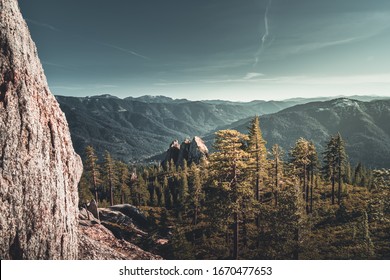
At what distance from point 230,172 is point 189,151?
99.8m

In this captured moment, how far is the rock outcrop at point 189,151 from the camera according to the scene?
4509 inches

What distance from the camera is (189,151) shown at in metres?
120

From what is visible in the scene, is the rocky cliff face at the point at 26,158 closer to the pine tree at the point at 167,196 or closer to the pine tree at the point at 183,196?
the pine tree at the point at 183,196

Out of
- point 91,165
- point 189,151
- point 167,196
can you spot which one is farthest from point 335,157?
point 189,151

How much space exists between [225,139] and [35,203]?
13871mm

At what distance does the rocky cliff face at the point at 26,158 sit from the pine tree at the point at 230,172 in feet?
38.1

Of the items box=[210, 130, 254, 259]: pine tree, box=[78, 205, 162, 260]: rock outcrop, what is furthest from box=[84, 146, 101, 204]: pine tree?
box=[210, 130, 254, 259]: pine tree

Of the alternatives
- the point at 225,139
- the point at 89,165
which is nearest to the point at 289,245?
the point at 225,139

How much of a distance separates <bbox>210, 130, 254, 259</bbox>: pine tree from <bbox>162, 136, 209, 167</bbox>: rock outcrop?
284 feet

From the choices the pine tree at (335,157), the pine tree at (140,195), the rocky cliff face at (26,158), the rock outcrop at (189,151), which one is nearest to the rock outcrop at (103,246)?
the rocky cliff face at (26,158)

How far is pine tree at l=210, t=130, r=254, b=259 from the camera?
20062 mm

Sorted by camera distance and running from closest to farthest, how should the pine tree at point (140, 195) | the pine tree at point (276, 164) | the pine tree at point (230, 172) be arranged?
1. the pine tree at point (230, 172)
2. the pine tree at point (276, 164)
3. the pine tree at point (140, 195)

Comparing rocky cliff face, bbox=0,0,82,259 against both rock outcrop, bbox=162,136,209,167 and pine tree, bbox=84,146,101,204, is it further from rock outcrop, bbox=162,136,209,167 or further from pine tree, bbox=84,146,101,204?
rock outcrop, bbox=162,136,209,167
